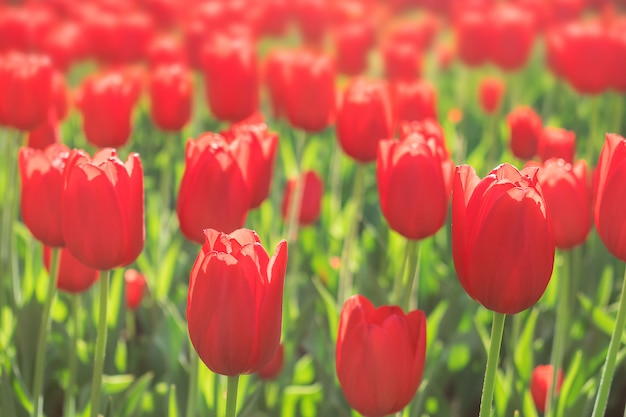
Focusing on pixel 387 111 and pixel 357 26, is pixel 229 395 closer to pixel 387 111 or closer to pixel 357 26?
pixel 387 111

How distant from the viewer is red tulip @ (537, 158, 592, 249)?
1.60 metres

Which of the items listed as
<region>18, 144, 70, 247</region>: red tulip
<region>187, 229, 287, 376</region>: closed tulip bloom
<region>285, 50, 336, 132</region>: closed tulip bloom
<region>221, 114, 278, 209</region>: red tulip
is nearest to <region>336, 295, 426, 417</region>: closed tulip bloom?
<region>187, 229, 287, 376</region>: closed tulip bloom

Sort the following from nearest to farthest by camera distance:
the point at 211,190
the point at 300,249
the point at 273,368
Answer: the point at 211,190, the point at 273,368, the point at 300,249

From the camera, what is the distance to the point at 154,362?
85.8 inches

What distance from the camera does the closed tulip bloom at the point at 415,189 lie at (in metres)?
1.57

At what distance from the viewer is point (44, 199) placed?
1.53m

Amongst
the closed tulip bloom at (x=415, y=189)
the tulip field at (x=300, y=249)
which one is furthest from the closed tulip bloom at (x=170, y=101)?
the closed tulip bloom at (x=415, y=189)

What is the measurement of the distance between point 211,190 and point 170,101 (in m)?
1.20

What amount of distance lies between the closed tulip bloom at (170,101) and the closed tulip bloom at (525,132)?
0.97 m

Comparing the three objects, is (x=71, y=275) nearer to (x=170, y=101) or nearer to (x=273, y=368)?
(x=273, y=368)

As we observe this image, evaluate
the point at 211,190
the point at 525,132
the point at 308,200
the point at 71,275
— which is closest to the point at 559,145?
the point at 525,132

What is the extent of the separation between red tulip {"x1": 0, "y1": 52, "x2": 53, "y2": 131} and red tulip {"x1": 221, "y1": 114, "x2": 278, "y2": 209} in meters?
0.69

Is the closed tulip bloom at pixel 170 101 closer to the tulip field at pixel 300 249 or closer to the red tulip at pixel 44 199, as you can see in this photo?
the tulip field at pixel 300 249

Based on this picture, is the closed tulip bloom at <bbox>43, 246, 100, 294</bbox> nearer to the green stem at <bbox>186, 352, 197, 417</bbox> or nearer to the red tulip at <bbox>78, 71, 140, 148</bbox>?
the green stem at <bbox>186, 352, 197, 417</bbox>
